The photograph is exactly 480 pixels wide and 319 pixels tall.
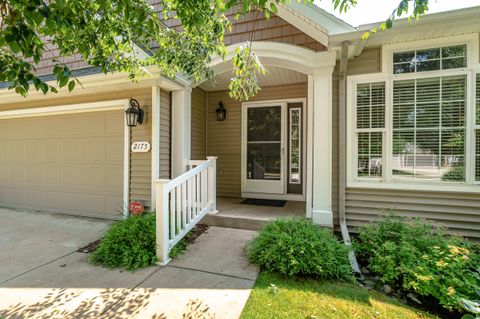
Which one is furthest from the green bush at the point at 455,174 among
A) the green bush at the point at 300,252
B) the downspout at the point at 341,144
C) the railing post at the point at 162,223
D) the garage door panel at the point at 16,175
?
the garage door panel at the point at 16,175

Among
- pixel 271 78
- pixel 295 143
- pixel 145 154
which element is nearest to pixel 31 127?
pixel 145 154

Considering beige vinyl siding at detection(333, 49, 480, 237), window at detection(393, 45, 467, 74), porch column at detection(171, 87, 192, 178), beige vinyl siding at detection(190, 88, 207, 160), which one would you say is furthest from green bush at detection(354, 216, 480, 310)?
beige vinyl siding at detection(190, 88, 207, 160)

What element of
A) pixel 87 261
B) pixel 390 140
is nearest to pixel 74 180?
pixel 87 261

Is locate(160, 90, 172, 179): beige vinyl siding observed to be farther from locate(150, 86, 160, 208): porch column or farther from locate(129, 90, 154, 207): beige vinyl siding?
locate(129, 90, 154, 207): beige vinyl siding

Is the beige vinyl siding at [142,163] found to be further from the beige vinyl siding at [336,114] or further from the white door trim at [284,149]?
the beige vinyl siding at [336,114]

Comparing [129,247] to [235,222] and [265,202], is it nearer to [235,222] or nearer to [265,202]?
[235,222]

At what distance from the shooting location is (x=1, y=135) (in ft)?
19.4

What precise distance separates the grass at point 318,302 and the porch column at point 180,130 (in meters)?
2.52

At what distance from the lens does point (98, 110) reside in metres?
4.81

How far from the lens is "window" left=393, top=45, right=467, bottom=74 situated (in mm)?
3385

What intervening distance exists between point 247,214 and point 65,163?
400 cm

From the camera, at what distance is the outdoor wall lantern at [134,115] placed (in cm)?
418

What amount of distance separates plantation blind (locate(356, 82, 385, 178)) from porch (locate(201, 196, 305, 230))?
1.32 meters

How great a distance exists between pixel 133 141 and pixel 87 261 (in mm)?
2092
